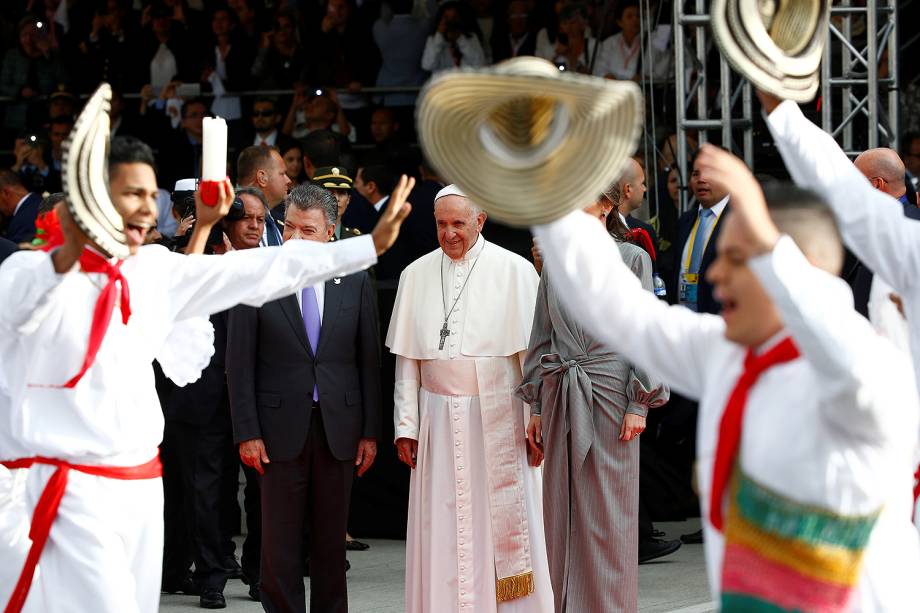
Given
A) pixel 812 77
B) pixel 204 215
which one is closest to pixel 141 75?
pixel 204 215

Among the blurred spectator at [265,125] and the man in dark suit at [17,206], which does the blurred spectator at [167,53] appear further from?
the man in dark suit at [17,206]

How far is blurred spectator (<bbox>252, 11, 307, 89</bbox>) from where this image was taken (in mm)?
12852

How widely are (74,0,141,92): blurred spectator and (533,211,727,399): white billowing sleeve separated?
1050 cm

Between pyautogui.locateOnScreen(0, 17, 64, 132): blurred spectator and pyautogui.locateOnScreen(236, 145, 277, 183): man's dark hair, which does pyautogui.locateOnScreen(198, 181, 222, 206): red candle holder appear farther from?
pyautogui.locateOnScreen(0, 17, 64, 132): blurred spectator

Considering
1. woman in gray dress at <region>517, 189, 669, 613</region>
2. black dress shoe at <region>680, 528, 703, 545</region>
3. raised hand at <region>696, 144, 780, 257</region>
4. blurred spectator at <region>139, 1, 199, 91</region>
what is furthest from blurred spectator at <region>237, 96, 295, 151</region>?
raised hand at <region>696, 144, 780, 257</region>

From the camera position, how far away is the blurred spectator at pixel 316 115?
38.2 feet

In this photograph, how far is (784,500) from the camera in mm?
3055

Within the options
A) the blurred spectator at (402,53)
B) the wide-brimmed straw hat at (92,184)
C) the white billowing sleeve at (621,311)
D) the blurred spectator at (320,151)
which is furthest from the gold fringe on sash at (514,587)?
the blurred spectator at (402,53)

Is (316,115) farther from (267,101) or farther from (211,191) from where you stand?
(211,191)

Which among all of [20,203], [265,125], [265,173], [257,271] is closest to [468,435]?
[257,271]

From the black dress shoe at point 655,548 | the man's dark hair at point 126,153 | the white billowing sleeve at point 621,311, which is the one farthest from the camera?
the black dress shoe at point 655,548

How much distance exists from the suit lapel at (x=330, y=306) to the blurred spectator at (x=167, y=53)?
686cm

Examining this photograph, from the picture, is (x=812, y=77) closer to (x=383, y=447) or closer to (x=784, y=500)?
(x=784, y=500)

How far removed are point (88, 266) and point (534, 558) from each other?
9.52ft
